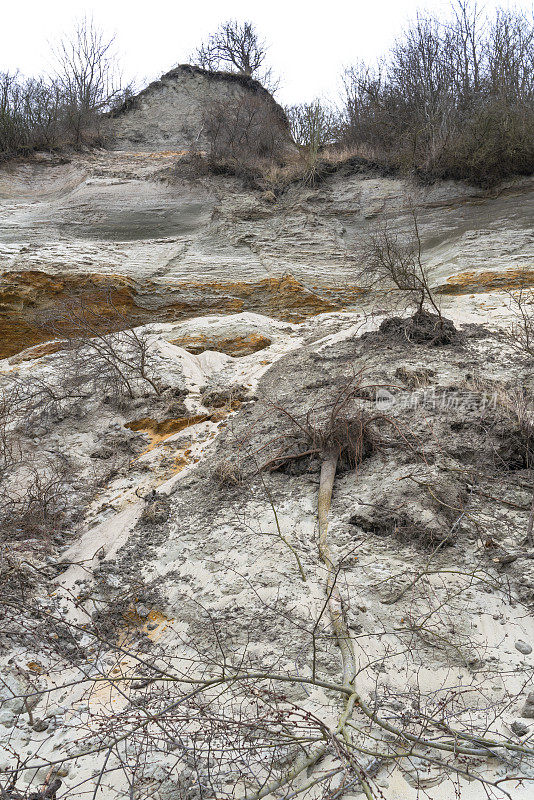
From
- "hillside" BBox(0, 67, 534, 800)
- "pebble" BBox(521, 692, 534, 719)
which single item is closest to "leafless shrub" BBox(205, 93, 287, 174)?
"hillside" BBox(0, 67, 534, 800)

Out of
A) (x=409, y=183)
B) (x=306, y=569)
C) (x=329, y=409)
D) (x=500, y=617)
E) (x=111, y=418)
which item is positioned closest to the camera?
(x=500, y=617)

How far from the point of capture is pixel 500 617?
277cm

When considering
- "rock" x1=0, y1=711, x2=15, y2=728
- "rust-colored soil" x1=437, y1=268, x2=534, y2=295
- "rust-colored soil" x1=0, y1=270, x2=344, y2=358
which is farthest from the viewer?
"rust-colored soil" x1=0, y1=270, x2=344, y2=358

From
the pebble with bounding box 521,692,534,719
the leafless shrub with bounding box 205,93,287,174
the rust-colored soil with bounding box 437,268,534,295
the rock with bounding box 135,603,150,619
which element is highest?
the leafless shrub with bounding box 205,93,287,174

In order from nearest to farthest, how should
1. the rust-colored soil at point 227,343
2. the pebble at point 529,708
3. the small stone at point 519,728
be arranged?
the small stone at point 519,728 < the pebble at point 529,708 < the rust-colored soil at point 227,343

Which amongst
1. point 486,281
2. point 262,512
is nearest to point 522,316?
point 486,281

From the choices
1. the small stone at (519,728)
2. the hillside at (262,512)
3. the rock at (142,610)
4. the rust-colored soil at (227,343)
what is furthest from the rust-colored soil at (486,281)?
the small stone at (519,728)

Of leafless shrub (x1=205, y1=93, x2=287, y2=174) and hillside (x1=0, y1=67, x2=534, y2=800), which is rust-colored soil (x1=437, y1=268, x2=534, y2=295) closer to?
hillside (x1=0, y1=67, x2=534, y2=800)

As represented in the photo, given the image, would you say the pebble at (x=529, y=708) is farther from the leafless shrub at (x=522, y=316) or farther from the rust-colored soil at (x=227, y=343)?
the rust-colored soil at (x=227, y=343)

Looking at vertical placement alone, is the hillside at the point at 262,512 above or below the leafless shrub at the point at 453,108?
below

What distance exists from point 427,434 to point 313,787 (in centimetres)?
293

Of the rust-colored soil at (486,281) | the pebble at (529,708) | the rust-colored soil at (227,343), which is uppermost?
the rust-colored soil at (486,281)

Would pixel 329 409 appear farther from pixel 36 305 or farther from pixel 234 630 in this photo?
pixel 36 305

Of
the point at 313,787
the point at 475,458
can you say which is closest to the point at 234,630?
the point at 313,787
